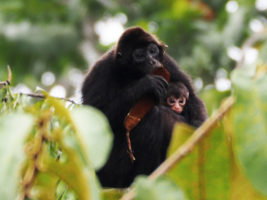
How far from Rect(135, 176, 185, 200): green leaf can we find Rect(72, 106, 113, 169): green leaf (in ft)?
0.38

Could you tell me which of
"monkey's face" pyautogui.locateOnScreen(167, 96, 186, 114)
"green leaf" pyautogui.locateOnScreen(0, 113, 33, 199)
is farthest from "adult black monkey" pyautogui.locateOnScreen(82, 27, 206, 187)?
"green leaf" pyautogui.locateOnScreen(0, 113, 33, 199)

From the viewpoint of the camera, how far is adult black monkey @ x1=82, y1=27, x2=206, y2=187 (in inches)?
161

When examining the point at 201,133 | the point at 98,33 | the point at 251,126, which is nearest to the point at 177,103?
the point at 201,133

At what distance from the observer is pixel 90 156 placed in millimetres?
1170

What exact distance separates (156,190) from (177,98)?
346 centimetres

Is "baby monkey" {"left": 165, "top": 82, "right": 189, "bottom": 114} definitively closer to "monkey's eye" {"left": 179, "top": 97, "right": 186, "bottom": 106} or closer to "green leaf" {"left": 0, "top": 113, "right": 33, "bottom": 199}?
"monkey's eye" {"left": 179, "top": 97, "right": 186, "bottom": 106}

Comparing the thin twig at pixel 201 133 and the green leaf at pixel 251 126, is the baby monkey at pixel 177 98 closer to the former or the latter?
the thin twig at pixel 201 133

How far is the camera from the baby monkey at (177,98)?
4646 millimetres

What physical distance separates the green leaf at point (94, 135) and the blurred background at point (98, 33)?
30.7 ft

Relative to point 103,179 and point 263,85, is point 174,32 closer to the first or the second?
point 103,179

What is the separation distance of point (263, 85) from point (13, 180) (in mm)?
623

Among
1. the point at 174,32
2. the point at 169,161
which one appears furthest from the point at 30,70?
the point at 169,161

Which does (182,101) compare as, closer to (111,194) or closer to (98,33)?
(111,194)

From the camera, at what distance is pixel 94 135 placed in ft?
3.98
